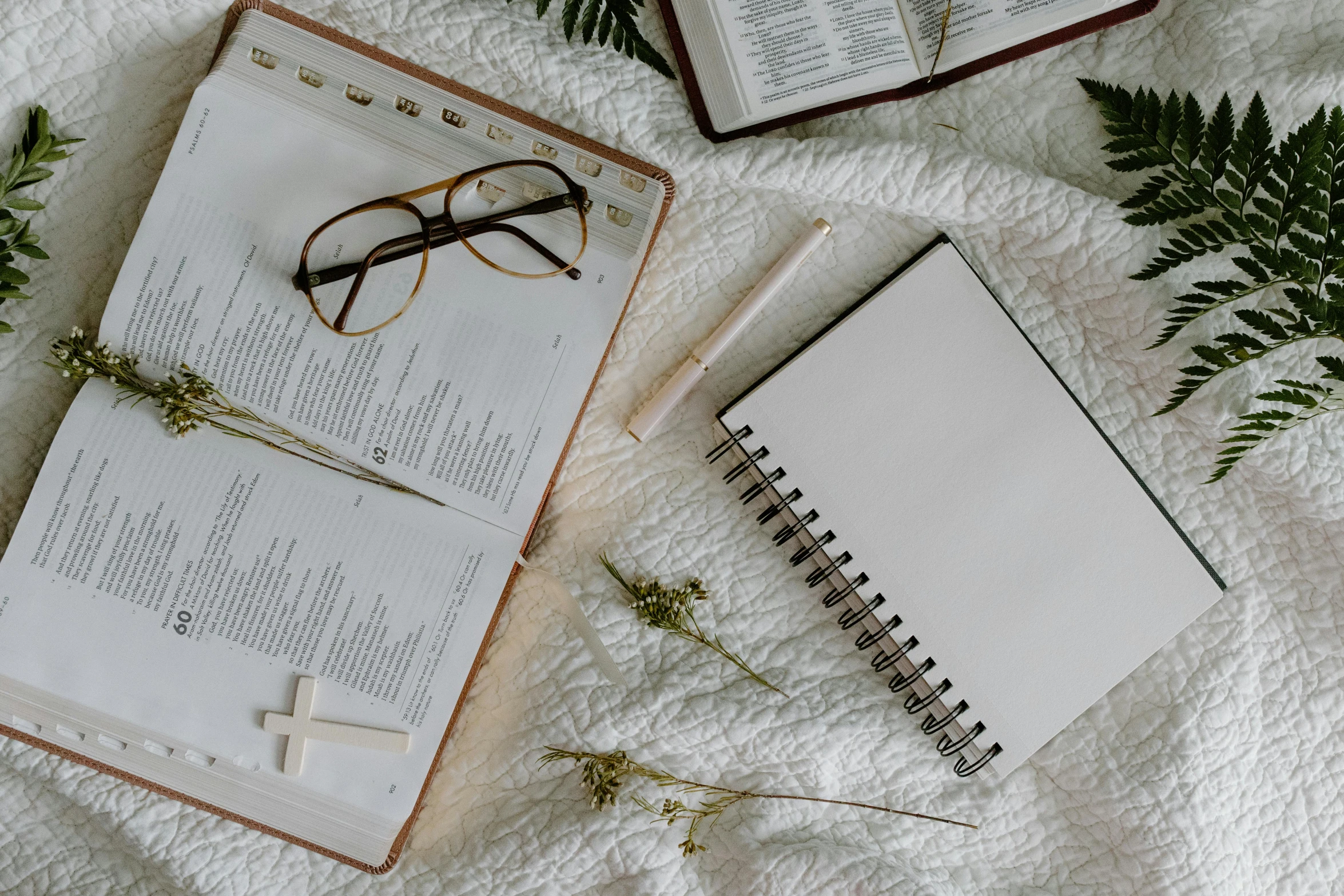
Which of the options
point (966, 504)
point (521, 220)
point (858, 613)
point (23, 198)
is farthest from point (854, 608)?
point (23, 198)

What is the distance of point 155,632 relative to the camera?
2.48 ft

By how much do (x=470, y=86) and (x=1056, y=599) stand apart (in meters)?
0.74

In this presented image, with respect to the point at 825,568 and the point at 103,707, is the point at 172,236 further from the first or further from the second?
the point at 825,568

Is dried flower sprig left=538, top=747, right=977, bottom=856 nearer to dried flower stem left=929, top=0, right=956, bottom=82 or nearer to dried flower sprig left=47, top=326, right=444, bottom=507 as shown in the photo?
dried flower sprig left=47, top=326, right=444, bottom=507

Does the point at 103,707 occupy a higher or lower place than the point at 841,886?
higher

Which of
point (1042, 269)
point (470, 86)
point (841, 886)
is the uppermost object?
point (470, 86)

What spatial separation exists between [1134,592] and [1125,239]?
0.34 m

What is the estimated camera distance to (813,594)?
845 millimetres

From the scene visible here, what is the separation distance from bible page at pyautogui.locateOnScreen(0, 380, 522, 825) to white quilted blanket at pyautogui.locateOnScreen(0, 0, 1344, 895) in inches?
2.5

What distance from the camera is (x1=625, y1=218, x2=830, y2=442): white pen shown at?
797 mm

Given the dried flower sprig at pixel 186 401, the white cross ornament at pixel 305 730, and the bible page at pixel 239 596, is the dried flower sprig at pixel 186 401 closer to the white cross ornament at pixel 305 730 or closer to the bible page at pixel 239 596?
the bible page at pixel 239 596

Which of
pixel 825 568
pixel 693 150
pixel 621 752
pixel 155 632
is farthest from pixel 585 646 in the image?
pixel 693 150

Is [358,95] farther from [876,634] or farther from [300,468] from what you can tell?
[876,634]

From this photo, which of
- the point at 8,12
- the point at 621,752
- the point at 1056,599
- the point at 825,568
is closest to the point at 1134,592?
the point at 1056,599
